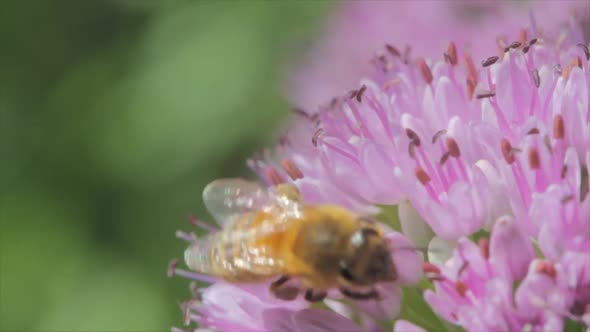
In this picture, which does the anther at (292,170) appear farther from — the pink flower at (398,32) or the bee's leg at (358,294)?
the pink flower at (398,32)

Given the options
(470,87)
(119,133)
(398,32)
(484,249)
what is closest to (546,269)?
(484,249)

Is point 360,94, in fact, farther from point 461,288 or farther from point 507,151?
point 461,288

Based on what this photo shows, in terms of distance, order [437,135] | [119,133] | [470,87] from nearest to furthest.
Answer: [437,135]
[470,87]
[119,133]

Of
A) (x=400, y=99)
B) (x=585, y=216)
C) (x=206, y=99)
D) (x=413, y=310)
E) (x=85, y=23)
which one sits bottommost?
(x=413, y=310)

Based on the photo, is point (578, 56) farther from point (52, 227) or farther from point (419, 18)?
point (52, 227)

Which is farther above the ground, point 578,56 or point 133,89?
point 133,89

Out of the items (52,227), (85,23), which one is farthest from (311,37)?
(52,227)

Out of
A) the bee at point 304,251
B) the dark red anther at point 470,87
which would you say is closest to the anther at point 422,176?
the bee at point 304,251
